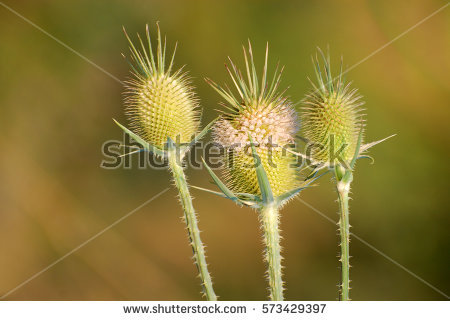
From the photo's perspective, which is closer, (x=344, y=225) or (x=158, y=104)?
(x=344, y=225)

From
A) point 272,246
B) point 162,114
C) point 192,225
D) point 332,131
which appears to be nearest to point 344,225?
point 272,246

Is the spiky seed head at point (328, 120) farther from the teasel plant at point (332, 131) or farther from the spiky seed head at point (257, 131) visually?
the spiky seed head at point (257, 131)

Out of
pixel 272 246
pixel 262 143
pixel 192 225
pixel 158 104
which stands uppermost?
pixel 158 104

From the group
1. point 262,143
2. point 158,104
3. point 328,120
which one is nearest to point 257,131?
point 262,143

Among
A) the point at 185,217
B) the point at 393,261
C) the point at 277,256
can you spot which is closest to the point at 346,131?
the point at 277,256

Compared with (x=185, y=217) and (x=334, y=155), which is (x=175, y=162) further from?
(x=334, y=155)

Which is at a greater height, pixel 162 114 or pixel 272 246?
pixel 162 114

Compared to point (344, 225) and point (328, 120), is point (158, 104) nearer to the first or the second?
point (328, 120)
